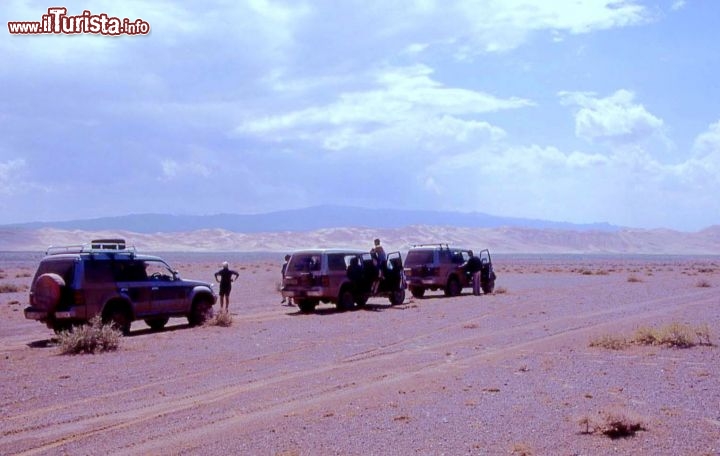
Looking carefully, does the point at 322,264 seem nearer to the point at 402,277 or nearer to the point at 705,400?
the point at 402,277

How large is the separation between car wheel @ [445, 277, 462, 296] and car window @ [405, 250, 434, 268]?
3.78 feet

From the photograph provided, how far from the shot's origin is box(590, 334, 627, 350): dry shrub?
51.6 ft

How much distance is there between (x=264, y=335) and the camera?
19.2m

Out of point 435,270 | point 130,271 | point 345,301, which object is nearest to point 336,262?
point 345,301

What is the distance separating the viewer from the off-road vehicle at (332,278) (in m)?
25.2

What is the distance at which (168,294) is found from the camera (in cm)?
2041

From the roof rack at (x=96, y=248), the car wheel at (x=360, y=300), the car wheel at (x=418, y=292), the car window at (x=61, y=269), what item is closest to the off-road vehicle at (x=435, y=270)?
the car wheel at (x=418, y=292)

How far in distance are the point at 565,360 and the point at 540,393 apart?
10.9 feet

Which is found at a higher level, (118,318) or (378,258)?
(378,258)

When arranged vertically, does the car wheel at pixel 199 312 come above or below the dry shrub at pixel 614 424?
above

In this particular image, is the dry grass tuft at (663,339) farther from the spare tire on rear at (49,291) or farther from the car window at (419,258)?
the car window at (419,258)

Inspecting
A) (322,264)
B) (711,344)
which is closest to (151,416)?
(711,344)

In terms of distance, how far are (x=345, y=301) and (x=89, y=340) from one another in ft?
36.0

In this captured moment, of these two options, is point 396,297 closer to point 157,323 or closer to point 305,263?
point 305,263
